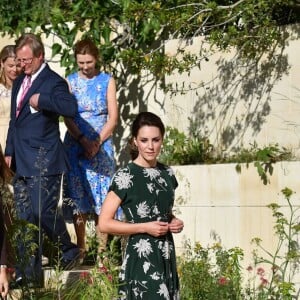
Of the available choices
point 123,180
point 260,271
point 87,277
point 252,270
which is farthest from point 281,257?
point 123,180

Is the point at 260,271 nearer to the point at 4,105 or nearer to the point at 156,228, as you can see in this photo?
the point at 156,228

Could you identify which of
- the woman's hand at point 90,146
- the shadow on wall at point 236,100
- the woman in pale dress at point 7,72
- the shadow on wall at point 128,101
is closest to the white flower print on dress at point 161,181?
the woman's hand at point 90,146

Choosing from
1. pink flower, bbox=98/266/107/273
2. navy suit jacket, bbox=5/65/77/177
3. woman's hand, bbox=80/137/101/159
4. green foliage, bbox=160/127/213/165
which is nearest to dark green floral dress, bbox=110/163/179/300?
pink flower, bbox=98/266/107/273

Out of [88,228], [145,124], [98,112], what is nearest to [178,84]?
[98,112]

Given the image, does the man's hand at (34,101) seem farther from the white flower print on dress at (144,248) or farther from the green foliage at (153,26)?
the white flower print on dress at (144,248)

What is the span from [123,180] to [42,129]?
189 centimetres

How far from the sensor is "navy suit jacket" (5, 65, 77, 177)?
7911mm

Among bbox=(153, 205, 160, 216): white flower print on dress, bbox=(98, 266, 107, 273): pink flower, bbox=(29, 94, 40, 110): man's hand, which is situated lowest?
bbox=(98, 266, 107, 273): pink flower

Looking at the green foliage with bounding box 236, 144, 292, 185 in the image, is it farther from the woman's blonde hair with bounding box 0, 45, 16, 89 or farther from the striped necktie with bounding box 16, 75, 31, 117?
the woman's blonde hair with bounding box 0, 45, 16, 89

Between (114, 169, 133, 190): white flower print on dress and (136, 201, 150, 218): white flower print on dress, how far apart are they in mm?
128

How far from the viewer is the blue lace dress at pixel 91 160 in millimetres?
8789

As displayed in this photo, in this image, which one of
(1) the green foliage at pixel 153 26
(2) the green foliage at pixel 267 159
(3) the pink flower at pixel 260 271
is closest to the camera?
(3) the pink flower at pixel 260 271

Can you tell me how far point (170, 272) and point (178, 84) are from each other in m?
3.35

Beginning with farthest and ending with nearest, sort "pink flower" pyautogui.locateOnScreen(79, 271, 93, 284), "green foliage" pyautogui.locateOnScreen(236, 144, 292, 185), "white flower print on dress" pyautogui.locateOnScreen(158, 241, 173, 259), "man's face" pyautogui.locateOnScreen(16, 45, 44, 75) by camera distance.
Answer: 1. "green foliage" pyautogui.locateOnScreen(236, 144, 292, 185)
2. "man's face" pyautogui.locateOnScreen(16, 45, 44, 75)
3. "pink flower" pyautogui.locateOnScreen(79, 271, 93, 284)
4. "white flower print on dress" pyautogui.locateOnScreen(158, 241, 173, 259)
